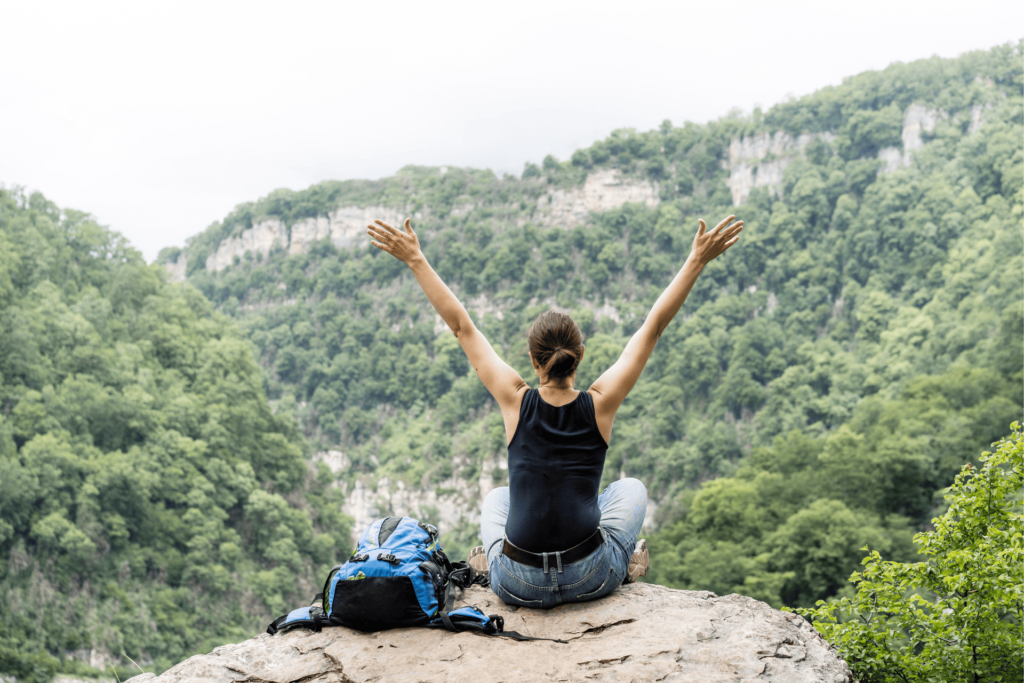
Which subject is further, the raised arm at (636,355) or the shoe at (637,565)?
the shoe at (637,565)

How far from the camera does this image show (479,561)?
405cm

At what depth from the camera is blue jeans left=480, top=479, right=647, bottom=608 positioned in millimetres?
3229

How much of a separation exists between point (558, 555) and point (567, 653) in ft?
1.37

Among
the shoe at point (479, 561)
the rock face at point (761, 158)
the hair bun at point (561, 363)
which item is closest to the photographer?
the hair bun at point (561, 363)

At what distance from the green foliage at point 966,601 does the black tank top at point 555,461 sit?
2.58 meters

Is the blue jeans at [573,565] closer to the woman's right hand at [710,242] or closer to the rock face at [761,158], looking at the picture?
the woman's right hand at [710,242]

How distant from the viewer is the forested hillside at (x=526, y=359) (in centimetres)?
2945

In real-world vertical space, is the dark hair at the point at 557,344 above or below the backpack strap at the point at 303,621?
above

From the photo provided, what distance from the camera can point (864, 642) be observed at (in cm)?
441

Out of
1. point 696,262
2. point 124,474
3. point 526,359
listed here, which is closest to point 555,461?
point 696,262

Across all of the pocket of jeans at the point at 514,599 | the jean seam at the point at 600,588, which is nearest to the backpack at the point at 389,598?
the pocket of jeans at the point at 514,599

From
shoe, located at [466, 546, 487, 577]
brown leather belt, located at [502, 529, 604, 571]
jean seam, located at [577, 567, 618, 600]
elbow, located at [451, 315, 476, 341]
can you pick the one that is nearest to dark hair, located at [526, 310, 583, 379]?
elbow, located at [451, 315, 476, 341]

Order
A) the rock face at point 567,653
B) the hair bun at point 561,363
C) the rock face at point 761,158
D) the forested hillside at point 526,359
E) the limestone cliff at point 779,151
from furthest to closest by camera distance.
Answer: the rock face at point 761,158 < the limestone cliff at point 779,151 < the forested hillside at point 526,359 < the hair bun at point 561,363 < the rock face at point 567,653

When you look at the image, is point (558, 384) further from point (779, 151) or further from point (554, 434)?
point (779, 151)
